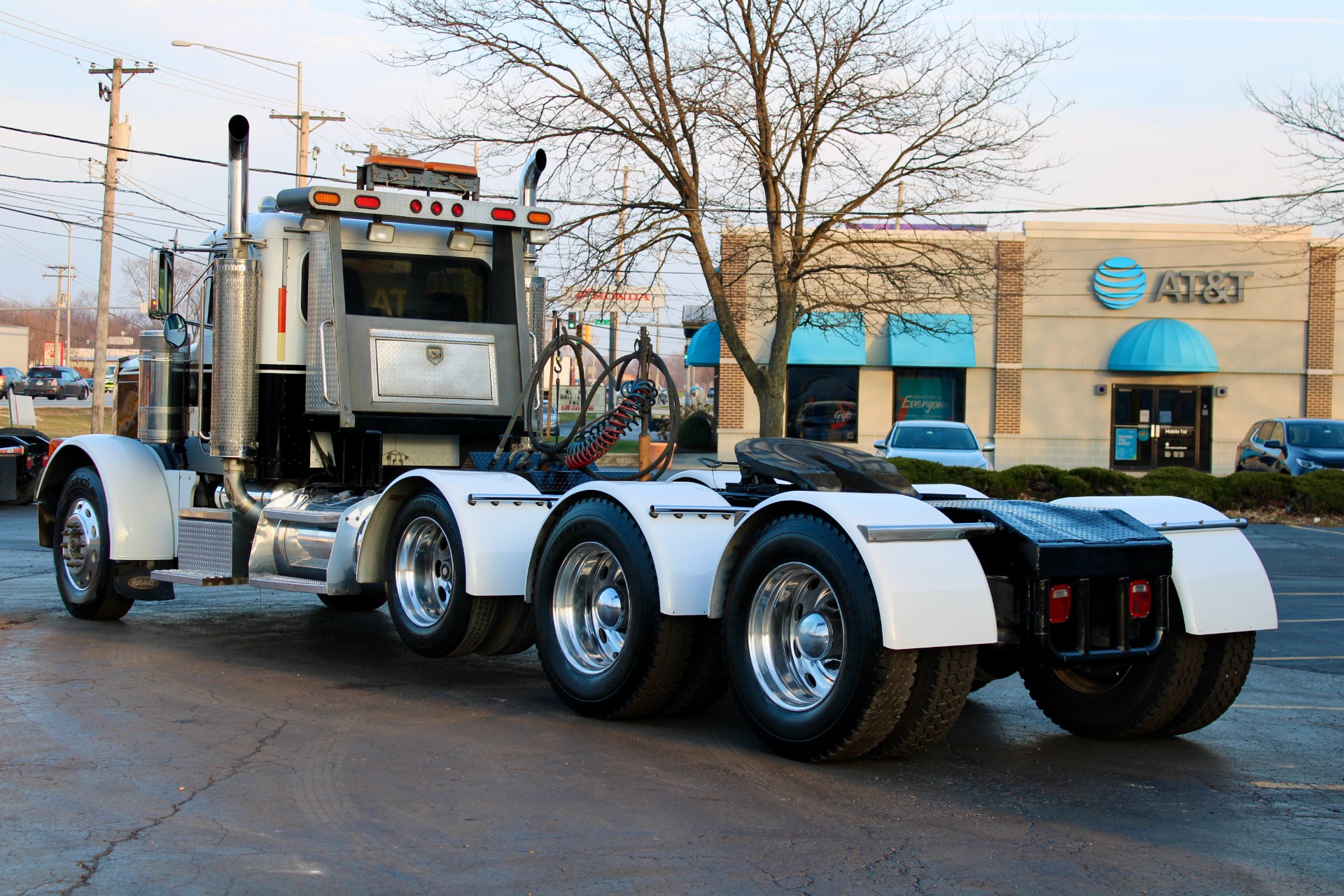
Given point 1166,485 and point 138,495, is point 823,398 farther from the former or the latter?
point 138,495

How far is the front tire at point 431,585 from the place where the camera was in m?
7.14

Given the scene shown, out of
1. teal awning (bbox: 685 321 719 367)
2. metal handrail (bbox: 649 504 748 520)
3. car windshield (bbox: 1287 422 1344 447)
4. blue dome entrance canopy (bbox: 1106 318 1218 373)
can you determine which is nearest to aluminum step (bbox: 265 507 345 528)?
metal handrail (bbox: 649 504 748 520)

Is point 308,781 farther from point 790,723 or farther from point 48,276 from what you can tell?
point 48,276

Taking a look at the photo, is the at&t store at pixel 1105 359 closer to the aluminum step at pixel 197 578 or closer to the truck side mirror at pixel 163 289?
the truck side mirror at pixel 163 289

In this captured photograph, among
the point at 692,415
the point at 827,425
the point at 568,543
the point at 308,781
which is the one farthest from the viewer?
the point at 692,415

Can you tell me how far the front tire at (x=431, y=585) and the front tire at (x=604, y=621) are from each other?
0.48 meters

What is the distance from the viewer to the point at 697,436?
4106 cm

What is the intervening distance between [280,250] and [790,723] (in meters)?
5.24

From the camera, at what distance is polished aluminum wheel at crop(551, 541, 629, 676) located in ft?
21.5

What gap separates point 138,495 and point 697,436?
32.1 m

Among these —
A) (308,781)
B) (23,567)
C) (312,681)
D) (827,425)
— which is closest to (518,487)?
(312,681)

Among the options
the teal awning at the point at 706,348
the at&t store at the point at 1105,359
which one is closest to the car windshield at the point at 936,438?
the at&t store at the point at 1105,359

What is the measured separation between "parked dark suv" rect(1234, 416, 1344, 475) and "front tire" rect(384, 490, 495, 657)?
20.2 meters

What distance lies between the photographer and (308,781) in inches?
207
